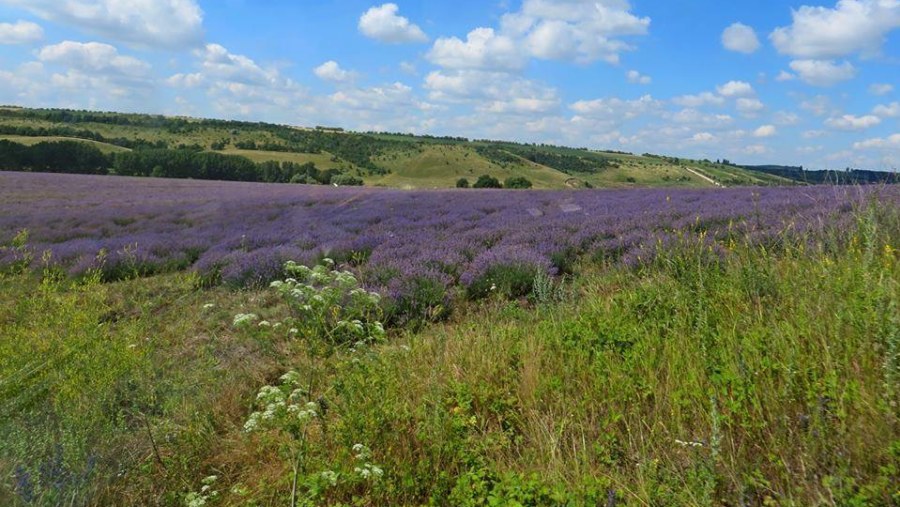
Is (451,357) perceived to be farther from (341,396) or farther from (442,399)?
(341,396)

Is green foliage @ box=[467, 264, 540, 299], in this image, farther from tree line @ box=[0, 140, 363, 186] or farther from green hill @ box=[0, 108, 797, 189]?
green hill @ box=[0, 108, 797, 189]

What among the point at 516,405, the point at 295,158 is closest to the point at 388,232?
the point at 516,405

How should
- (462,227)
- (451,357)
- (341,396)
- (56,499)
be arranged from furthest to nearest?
(462,227), (451,357), (341,396), (56,499)

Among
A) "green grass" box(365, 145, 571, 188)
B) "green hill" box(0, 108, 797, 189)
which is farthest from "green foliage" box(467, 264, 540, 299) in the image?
"green grass" box(365, 145, 571, 188)

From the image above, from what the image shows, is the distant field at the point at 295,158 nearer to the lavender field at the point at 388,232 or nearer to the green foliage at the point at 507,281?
the lavender field at the point at 388,232

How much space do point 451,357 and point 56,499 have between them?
2.38 meters

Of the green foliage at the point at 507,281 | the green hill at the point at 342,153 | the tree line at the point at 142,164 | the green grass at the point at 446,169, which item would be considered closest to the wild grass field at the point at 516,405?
the green foliage at the point at 507,281

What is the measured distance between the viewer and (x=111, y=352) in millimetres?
2986

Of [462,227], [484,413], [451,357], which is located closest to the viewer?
[484,413]

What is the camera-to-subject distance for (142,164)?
152 feet

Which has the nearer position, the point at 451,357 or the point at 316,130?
the point at 451,357

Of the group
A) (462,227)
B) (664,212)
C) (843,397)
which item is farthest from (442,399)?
(664,212)

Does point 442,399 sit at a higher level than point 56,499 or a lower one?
higher

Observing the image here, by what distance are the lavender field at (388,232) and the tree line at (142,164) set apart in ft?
77.8
